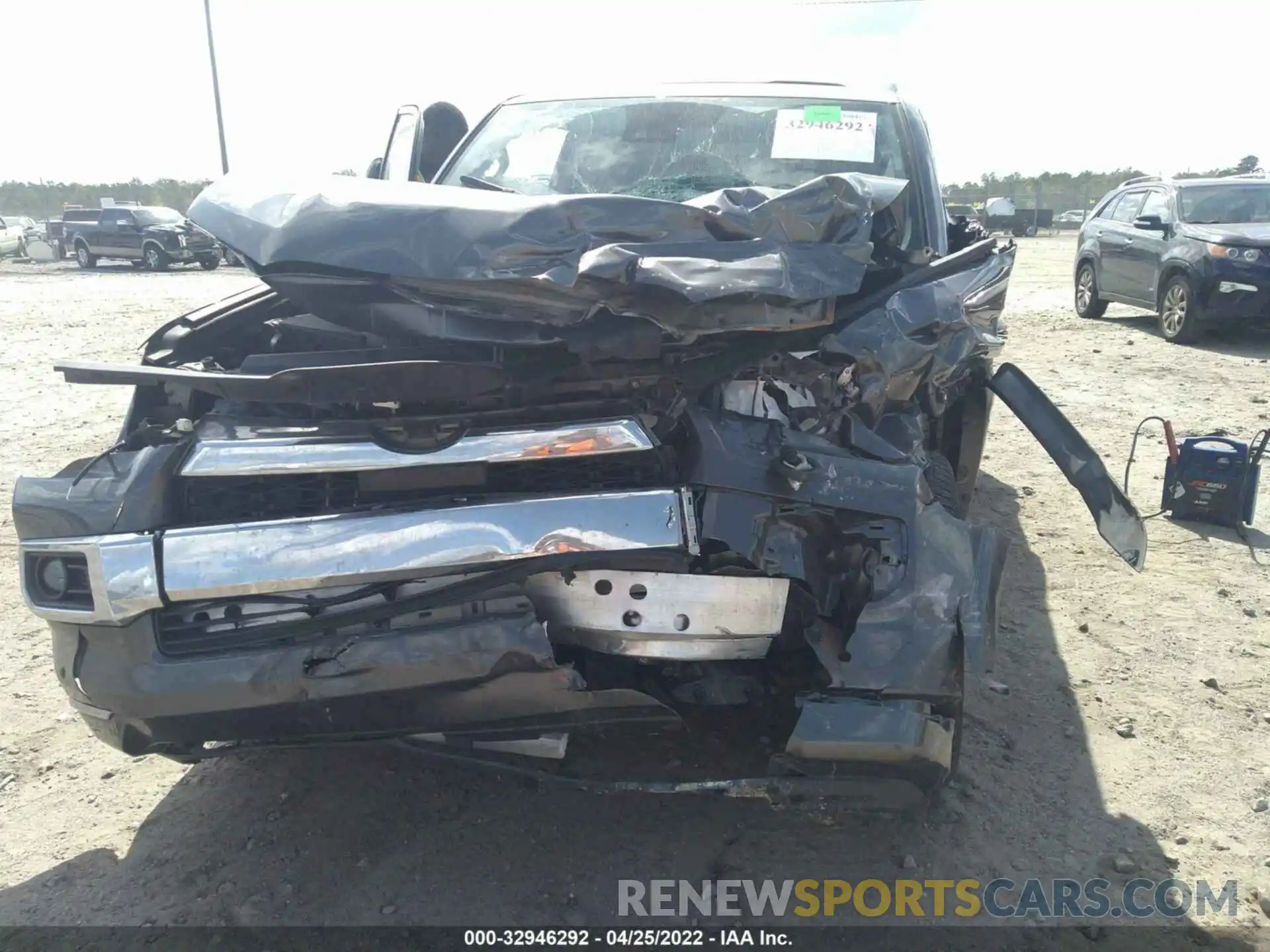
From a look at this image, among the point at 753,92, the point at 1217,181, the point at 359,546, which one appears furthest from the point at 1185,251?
the point at 359,546

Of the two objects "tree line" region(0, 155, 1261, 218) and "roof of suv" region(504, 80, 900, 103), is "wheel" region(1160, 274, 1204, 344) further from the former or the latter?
"tree line" region(0, 155, 1261, 218)

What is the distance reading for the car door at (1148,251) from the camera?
410 inches

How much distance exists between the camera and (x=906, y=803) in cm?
211

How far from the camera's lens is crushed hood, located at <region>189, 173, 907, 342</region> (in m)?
2.16

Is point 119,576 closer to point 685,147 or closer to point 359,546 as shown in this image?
point 359,546

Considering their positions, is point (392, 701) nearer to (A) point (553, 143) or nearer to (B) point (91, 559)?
(B) point (91, 559)

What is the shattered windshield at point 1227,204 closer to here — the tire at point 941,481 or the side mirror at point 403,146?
the tire at point 941,481

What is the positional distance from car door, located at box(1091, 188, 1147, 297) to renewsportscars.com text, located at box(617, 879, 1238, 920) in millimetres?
10333

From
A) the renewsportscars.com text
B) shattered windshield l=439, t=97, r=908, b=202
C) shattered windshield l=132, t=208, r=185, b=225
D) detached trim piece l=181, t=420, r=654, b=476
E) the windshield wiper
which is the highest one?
shattered windshield l=132, t=208, r=185, b=225

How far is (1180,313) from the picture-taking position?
10.0m

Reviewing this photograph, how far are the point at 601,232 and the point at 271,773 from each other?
1.90 metres

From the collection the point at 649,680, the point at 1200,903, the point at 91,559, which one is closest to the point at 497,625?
the point at 649,680

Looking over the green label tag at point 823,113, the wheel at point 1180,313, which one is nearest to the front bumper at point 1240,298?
the wheel at point 1180,313

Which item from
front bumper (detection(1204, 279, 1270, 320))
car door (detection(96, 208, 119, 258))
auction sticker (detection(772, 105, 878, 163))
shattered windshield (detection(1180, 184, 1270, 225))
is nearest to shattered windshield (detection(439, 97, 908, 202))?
auction sticker (detection(772, 105, 878, 163))
